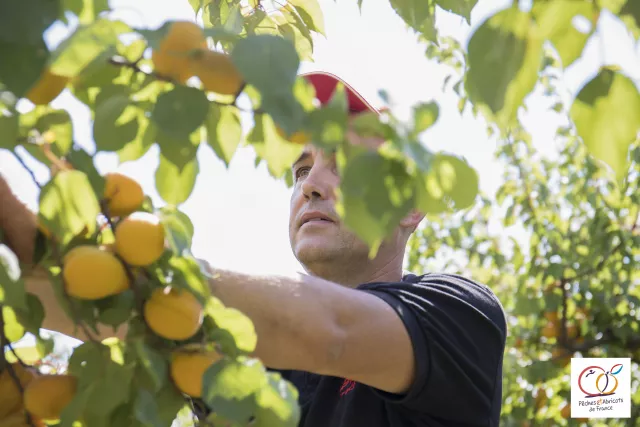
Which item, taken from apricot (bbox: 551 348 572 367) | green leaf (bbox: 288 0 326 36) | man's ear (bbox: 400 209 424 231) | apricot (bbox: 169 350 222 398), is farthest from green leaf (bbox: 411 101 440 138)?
apricot (bbox: 551 348 572 367)

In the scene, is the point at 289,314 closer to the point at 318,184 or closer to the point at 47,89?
the point at 47,89

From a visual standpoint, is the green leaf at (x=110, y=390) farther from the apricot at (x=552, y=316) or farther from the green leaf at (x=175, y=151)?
the apricot at (x=552, y=316)

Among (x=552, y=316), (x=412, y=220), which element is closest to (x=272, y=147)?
(x=412, y=220)

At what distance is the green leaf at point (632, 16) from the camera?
688mm

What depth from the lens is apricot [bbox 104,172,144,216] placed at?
862mm

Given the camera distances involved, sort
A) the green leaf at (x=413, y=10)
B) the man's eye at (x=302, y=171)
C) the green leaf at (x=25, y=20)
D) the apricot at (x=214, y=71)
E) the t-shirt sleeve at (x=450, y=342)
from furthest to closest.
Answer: the man's eye at (x=302, y=171), the t-shirt sleeve at (x=450, y=342), the green leaf at (x=413, y=10), the apricot at (x=214, y=71), the green leaf at (x=25, y=20)

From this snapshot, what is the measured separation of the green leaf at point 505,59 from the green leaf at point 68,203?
0.39 metres

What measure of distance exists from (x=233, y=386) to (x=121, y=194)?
26cm

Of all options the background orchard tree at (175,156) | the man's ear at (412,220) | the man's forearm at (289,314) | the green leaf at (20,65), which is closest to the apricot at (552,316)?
the man's ear at (412,220)

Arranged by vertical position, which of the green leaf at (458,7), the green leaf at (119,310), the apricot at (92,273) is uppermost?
the green leaf at (458,7)

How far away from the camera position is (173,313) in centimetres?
80

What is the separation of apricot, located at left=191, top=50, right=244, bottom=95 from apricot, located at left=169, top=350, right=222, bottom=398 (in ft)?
0.92

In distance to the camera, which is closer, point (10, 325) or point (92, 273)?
point (92, 273)

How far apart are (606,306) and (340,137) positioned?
3802 mm
